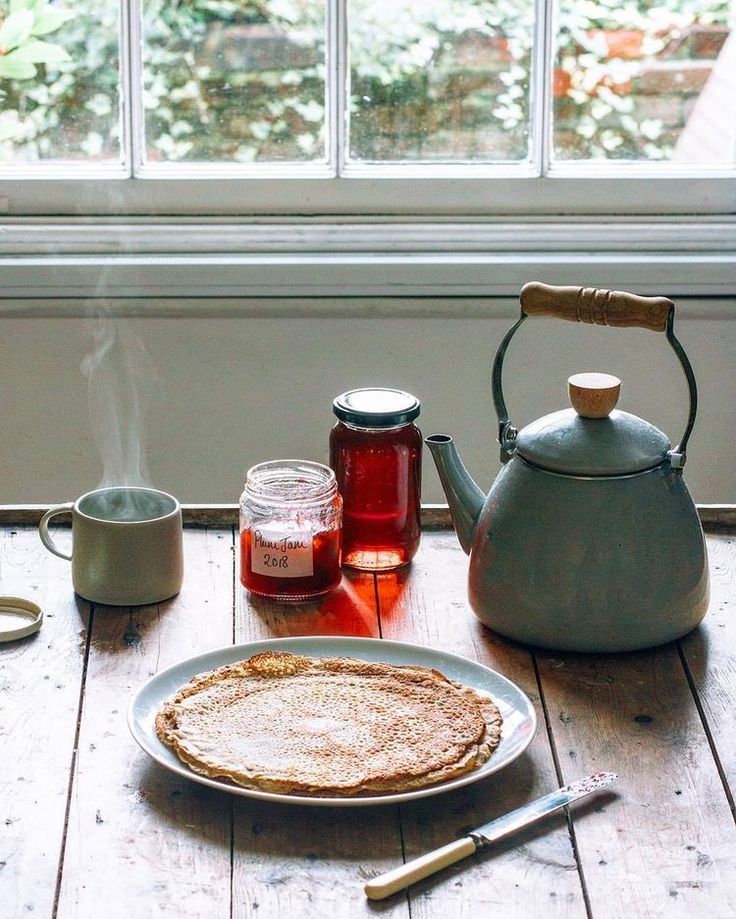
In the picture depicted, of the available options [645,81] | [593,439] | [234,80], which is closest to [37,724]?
[593,439]

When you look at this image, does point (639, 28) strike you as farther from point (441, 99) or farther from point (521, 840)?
point (521, 840)

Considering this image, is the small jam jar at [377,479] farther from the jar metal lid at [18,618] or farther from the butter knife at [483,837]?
the butter knife at [483,837]

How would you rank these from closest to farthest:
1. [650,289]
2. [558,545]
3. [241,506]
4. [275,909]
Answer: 1. [275,909]
2. [558,545]
3. [241,506]
4. [650,289]

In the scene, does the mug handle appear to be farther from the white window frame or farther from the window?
the window

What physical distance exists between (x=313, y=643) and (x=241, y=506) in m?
0.18

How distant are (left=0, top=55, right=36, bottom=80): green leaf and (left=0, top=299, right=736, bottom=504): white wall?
15.9 inches

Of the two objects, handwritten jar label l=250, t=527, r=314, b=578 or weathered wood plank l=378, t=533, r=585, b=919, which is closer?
weathered wood plank l=378, t=533, r=585, b=919

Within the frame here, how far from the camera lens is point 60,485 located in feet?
6.89

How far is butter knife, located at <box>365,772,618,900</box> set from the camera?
2.47ft

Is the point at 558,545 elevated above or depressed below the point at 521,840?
above

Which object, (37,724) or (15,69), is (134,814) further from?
(15,69)

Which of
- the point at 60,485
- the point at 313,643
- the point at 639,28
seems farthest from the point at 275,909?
the point at 639,28

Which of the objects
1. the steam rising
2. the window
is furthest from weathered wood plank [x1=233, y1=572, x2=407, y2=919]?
the window

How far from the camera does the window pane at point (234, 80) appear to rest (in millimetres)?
2064
